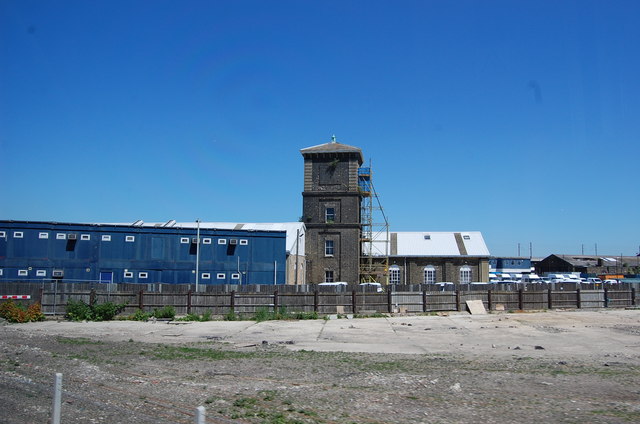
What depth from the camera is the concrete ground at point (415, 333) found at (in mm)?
19828

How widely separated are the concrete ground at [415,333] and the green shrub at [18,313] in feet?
2.85

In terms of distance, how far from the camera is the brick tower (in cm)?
5616

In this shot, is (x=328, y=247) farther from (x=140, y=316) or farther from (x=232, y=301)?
(x=140, y=316)

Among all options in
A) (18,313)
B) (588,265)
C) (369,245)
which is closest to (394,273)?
(369,245)

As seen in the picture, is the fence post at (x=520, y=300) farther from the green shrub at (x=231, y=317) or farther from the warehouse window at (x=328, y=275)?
the warehouse window at (x=328, y=275)

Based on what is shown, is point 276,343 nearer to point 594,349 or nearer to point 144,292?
point 594,349

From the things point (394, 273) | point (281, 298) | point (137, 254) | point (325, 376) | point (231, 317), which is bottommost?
point (231, 317)

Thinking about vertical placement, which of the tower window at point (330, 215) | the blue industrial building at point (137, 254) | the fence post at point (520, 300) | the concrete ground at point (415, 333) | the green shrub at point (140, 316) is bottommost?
the concrete ground at point (415, 333)

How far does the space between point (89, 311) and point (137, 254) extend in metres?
12.6

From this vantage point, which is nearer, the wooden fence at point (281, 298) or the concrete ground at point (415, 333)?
the concrete ground at point (415, 333)

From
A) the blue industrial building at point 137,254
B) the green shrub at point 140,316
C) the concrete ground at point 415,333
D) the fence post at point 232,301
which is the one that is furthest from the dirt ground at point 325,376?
the blue industrial building at point 137,254

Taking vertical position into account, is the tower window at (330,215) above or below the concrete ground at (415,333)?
above

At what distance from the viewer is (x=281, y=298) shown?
3253cm

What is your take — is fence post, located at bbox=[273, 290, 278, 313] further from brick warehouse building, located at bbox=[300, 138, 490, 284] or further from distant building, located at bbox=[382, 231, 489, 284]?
distant building, located at bbox=[382, 231, 489, 284]
